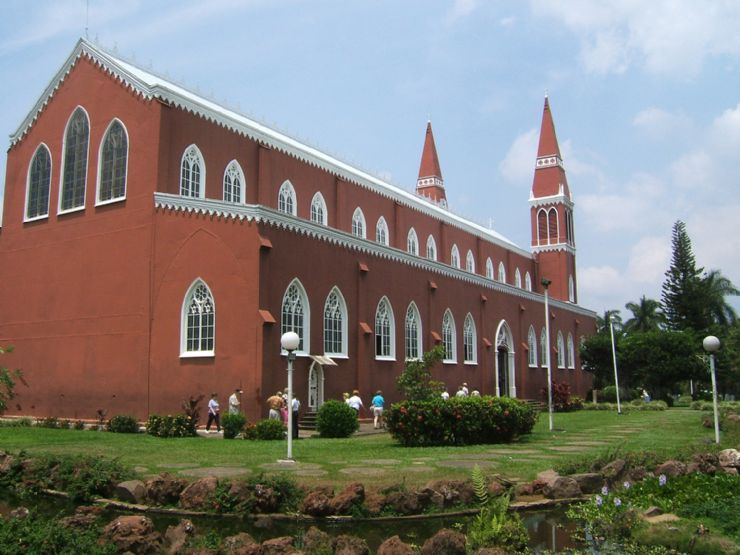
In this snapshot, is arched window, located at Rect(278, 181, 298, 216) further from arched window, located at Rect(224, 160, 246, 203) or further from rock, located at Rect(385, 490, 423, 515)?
rock, located at Rect(385, 490, 423, 515)

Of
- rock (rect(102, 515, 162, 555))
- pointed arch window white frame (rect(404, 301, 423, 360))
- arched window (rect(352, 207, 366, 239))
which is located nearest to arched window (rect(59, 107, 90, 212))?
arched window (rect(352, 207, 366, 239))

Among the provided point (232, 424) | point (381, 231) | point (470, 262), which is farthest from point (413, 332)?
point (470, 262)

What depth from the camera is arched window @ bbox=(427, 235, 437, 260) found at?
148 ft

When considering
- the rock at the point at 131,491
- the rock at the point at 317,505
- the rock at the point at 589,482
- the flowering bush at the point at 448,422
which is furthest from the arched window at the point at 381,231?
the rock at the point at 317,505

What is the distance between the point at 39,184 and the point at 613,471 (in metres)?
26.1

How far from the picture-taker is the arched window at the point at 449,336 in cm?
3544

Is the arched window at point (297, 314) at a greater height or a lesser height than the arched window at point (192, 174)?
lesser

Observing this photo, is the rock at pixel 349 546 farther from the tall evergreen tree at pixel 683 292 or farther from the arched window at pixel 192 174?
the tall evergreen tree at pixel 683 292

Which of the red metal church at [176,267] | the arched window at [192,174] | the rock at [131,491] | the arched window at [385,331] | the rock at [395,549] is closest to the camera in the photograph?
the rock at [395,549]

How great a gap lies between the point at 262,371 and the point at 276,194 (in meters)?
11.1

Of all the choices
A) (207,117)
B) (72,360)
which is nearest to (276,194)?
(207,117)

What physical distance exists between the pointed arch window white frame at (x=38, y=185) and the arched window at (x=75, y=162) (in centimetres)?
100

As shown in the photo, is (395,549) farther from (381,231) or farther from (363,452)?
(381,231)

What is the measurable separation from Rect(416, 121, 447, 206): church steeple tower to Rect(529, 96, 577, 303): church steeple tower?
350 inches
